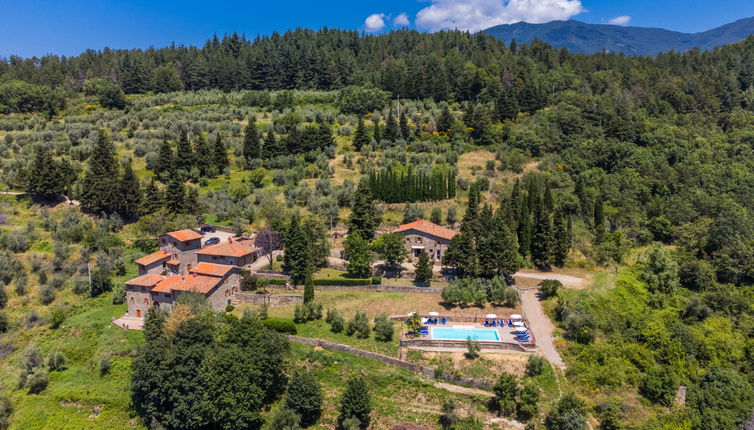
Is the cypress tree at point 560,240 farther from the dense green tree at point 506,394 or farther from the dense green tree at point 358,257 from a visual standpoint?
the dense green tree at point 506,394

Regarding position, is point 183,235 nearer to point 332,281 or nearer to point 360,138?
point 332,281

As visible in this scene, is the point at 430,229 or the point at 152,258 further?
the point at 430,229

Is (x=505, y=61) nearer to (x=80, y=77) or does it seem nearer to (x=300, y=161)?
(x=300, y=161)

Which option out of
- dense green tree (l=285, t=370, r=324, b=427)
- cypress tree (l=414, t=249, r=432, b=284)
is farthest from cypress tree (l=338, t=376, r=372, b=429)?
cypress tree (l=414, t=249, r=432, b=284)

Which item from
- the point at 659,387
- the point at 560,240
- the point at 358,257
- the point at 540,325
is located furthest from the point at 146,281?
the point at 659,387

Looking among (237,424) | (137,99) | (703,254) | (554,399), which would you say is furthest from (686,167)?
(137,99)

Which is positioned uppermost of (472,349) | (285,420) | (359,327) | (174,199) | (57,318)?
(174,199)
